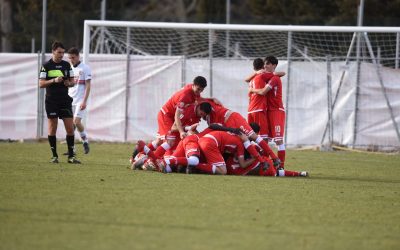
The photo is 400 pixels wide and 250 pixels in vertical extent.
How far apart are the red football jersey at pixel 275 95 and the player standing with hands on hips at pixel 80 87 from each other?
4.03 meters

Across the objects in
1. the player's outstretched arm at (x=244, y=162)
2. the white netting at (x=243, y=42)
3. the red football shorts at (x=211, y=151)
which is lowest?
the player's outstretched arm at (x=244, y=162)

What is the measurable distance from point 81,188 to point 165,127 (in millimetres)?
4148

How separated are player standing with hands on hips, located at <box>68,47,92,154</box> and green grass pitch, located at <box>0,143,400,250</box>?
9.40 feet

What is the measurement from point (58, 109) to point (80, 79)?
2.93 metres

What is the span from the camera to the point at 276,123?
16.2 metres

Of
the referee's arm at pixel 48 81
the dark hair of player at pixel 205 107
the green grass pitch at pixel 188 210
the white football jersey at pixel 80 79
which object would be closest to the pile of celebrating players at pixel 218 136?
the dark hair of player at pixel 205 107

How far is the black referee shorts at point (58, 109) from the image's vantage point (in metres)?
16.0

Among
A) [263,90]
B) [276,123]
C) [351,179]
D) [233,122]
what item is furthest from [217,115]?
[351,179]

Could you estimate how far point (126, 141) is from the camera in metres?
24.9

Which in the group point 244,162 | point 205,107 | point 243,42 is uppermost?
point 243,42

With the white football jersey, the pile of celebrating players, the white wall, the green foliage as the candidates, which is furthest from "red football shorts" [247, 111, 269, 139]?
the green foliage

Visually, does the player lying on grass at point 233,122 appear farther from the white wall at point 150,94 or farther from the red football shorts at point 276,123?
the white wall at point 150,94

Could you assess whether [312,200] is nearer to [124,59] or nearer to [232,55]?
[124,59]

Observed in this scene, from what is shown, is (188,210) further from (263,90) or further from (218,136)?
(263,90)
